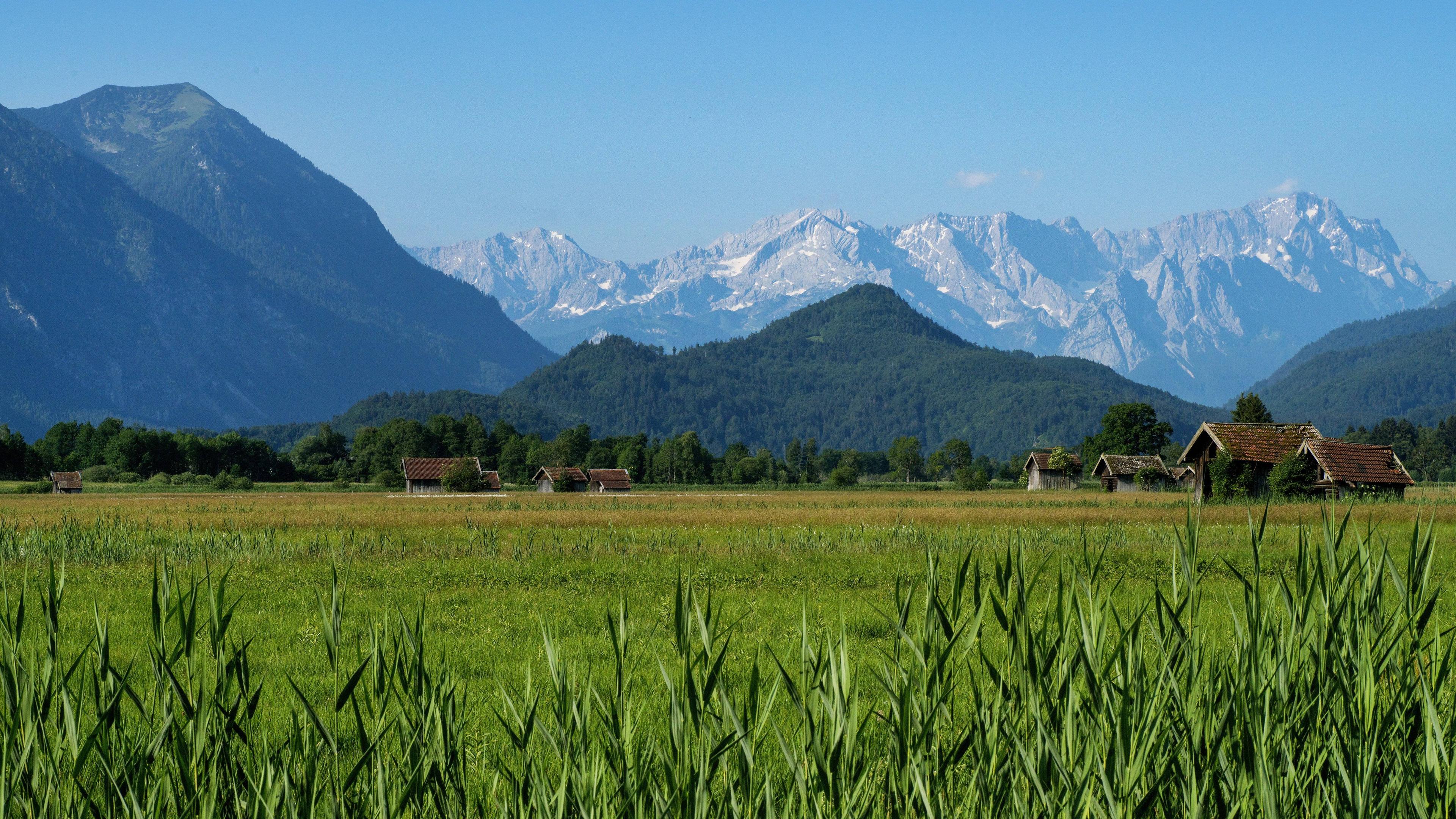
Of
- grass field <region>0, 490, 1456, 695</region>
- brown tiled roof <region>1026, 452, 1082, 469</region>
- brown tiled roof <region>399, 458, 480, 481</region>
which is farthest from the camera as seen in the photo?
brown tiled roof <region>1026, 452, 1082, 469</region>

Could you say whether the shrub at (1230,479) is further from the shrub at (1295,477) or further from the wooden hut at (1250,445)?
the shrub at (1295,477)

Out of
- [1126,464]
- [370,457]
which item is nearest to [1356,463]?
[1126,464]

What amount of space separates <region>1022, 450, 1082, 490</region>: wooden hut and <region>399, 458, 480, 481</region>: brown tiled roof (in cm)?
6967

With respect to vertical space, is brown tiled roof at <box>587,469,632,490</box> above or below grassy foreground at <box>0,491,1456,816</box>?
below

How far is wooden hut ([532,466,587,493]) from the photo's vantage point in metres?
128

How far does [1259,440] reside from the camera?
56.8 m

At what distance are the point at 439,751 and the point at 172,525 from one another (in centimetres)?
3791

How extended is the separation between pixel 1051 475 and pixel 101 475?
Result: 4906 inches

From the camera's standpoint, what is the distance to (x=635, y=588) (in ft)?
55.6

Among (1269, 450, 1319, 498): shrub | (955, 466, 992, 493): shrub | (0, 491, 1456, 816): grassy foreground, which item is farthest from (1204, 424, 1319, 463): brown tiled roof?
(955, 466, 992, 493): shrub

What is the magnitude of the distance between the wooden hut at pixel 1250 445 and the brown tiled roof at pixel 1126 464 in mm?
46482

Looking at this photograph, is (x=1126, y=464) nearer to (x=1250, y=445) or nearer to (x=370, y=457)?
(x=1250, y=445)

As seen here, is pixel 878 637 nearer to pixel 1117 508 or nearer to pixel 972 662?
pixel 972 662

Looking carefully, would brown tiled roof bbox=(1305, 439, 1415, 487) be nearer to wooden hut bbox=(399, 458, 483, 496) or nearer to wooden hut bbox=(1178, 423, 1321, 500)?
wooden hut bbox=(1178, 423, 1321, 500)
